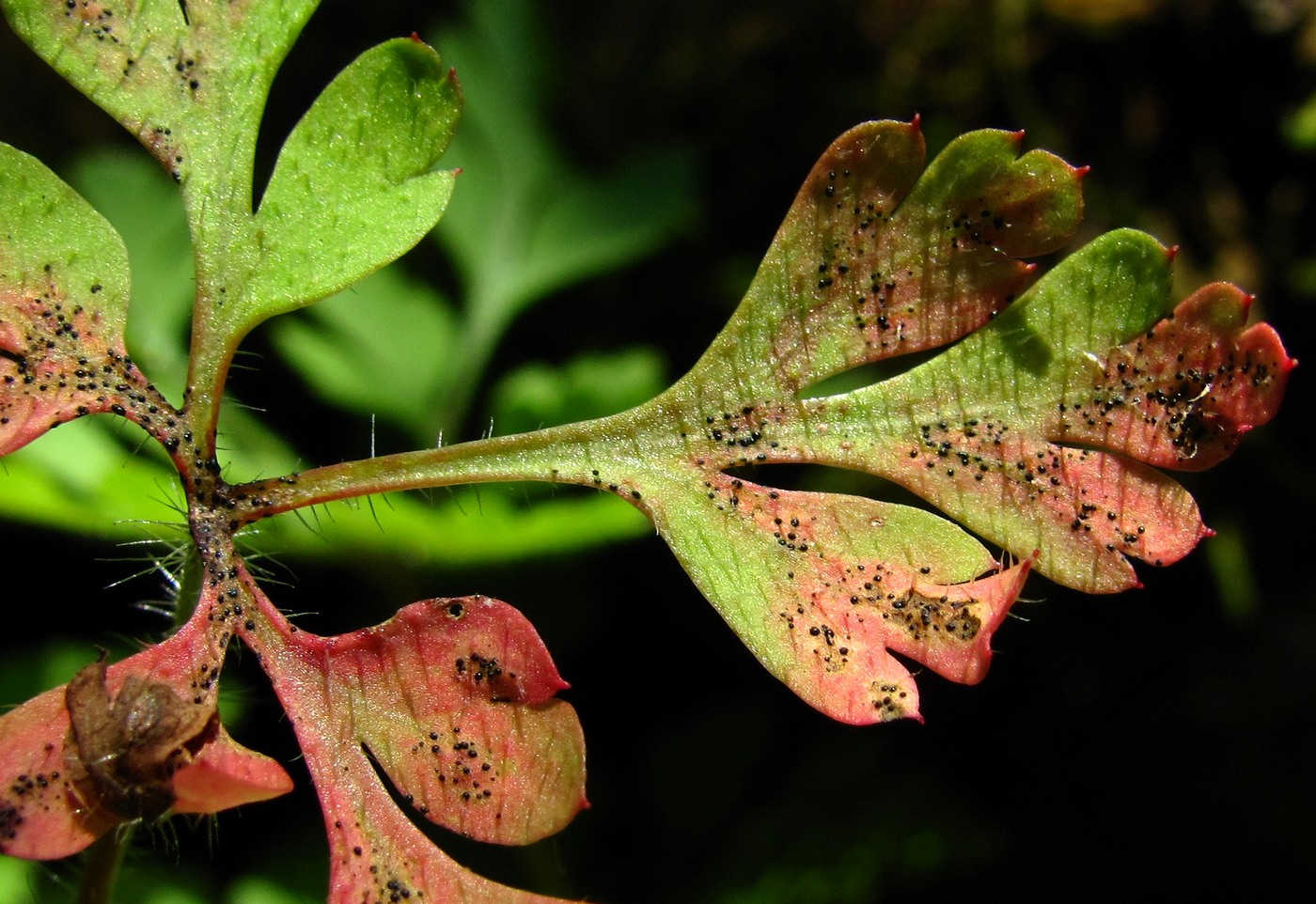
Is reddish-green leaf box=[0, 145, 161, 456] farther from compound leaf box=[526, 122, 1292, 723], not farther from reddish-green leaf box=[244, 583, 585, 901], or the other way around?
compound leaf box=[526, 122, 1292, 723]

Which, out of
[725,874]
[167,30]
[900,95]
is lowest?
[725,874]

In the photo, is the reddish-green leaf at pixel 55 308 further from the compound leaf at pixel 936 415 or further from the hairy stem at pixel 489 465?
the compound leaf at pixel 936 415

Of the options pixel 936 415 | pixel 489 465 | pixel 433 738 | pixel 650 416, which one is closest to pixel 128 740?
pixel 433 738

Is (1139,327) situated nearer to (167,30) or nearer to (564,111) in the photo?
(167,30)

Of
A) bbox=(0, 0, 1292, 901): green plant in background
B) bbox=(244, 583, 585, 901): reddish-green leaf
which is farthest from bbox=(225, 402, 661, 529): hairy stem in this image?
bbox=(244, 583, 585, 901): reddish-green leaf

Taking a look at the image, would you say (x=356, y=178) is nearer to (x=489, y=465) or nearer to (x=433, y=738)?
(x=489, y=465)

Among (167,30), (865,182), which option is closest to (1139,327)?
(865,182)

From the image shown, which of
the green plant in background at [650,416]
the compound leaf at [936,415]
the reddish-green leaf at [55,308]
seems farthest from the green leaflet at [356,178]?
the compound leaf at [936,415]
